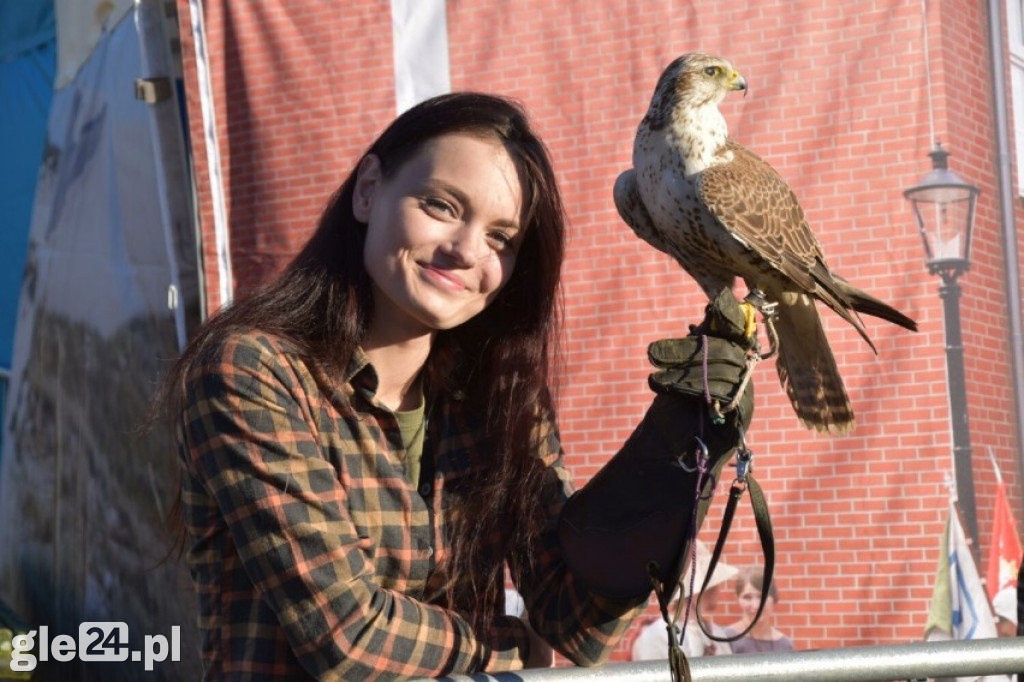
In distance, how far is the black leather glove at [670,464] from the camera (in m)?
1.58

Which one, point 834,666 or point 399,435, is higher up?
point 399,435

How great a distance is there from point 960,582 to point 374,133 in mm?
2033

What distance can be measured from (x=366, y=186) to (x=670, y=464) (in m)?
0.64

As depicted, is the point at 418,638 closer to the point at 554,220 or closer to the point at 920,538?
the point at 554,220

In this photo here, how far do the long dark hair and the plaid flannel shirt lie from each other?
0.04 meters

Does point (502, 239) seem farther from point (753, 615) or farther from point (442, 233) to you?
point (753, 615)

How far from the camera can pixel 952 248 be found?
2.95 m

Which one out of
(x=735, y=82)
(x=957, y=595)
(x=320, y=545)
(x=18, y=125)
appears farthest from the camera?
(x=18, y=125)

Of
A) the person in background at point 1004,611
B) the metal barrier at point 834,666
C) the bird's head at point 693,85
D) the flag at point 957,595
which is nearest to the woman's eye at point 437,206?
the metal barrier at point 834,666

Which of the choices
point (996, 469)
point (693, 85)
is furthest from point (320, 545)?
point (996, 469)

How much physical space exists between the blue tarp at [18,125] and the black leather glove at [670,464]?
347 cm

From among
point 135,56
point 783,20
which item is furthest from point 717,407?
point 135,56

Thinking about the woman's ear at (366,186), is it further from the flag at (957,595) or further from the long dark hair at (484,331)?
the flag at (957,595)

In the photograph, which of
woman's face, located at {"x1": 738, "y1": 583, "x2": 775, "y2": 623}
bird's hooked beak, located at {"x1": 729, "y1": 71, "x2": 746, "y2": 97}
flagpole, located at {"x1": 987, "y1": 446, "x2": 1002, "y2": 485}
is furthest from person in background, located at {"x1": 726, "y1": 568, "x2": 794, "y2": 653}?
bird's hooked beak, located at {"x1": 729, "y1": 71, "x2": 746, "y2": 97}
